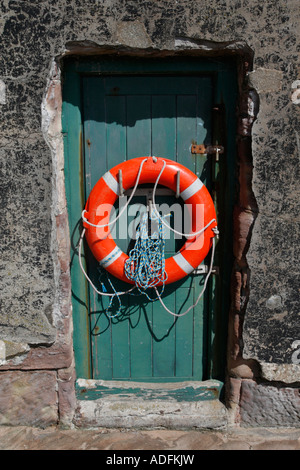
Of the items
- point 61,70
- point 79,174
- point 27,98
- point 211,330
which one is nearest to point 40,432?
point 211,330

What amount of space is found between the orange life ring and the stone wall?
0.53 feet

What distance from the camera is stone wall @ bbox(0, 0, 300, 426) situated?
190cm

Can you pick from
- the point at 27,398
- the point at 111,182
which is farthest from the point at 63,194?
the point at 27,398

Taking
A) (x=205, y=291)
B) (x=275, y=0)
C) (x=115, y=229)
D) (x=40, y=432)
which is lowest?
(x=40, y=432)

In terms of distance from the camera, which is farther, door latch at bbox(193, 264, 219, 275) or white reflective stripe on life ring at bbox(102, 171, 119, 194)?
door latch at bbox(193, 264, 219, 275)

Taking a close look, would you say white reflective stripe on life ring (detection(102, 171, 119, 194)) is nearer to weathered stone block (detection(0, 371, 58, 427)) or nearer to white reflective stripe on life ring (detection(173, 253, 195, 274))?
white reflective stripe on life ring (detection(173, 253, 195, 274))

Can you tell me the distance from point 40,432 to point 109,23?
7.20ft

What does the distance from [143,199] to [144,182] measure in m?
Result: 0.14

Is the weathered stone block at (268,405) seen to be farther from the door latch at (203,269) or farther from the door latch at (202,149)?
the door latch at (202,149)

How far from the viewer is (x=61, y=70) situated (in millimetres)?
2043

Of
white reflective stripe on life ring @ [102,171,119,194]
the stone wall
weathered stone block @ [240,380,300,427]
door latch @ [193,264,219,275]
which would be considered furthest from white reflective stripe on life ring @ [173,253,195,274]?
weathered stone block @ [240,380,300,427]

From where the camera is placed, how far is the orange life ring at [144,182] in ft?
6.98

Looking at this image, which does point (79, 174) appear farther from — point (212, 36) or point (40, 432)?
point (40, 432)

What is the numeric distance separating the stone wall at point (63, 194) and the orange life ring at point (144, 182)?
161 millimetres
